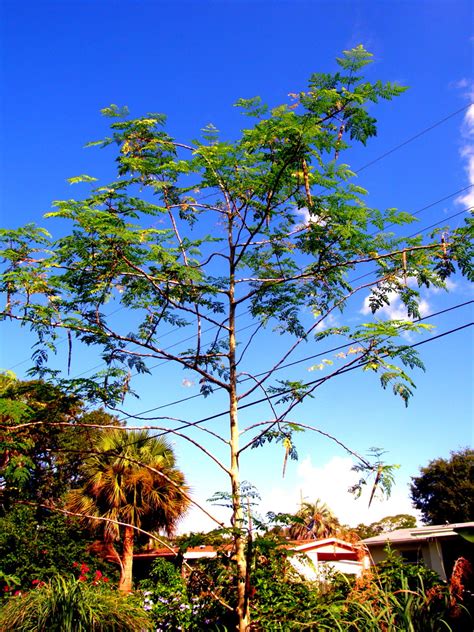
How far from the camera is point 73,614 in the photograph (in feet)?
27.5

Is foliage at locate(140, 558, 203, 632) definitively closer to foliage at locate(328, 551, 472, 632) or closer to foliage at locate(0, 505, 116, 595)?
foliage at locate(328, 551, 472, 632)

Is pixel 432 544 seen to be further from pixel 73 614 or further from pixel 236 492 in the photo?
pixel 236 492

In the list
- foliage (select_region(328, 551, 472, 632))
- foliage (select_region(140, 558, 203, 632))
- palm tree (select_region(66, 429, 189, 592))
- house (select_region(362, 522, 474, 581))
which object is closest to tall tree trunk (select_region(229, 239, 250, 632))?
foliage (select_region(328, 551, 472, 632))

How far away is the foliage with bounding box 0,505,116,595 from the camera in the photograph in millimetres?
15445

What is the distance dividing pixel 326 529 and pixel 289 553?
39953 mm

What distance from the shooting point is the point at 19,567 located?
15.5 meters

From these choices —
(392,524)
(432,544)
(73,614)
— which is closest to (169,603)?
(73,614)

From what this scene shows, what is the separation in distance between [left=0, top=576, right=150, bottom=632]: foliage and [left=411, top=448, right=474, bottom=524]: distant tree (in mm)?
30650

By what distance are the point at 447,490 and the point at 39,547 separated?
29034 mm

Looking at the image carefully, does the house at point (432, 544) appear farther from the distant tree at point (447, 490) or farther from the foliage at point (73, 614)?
the distant tree at point (447, 490)

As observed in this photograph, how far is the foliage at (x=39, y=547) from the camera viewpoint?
15.4m

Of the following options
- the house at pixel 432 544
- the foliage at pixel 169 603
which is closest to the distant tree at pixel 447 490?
the house at pixel 432 544

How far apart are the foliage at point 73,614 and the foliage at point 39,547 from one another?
6793 millimetres

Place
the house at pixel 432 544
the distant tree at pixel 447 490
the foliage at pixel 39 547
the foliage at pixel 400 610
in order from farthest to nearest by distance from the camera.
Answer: the distant tree at pixel 447 490 < the house at pixel 432 544 < the foliage at pixel 39 547 < the foliage at pixel 400 610
